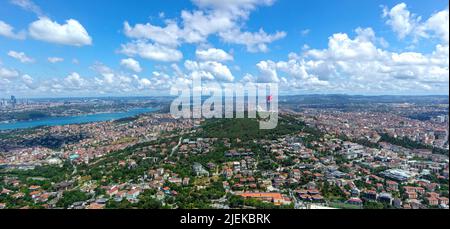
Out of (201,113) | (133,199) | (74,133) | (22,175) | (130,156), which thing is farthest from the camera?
(201,113)

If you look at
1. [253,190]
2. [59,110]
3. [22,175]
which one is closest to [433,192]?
[253,190]

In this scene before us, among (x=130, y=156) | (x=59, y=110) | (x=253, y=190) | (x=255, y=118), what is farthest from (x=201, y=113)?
(x=59, y=110)

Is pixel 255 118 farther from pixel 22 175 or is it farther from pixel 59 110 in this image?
pixel 59 110

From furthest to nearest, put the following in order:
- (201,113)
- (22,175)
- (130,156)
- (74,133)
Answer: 1. (201,113)
2. (74,133)
3. (130,156)
4. (22,175)

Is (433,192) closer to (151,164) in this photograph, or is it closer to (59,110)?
(151,164)
